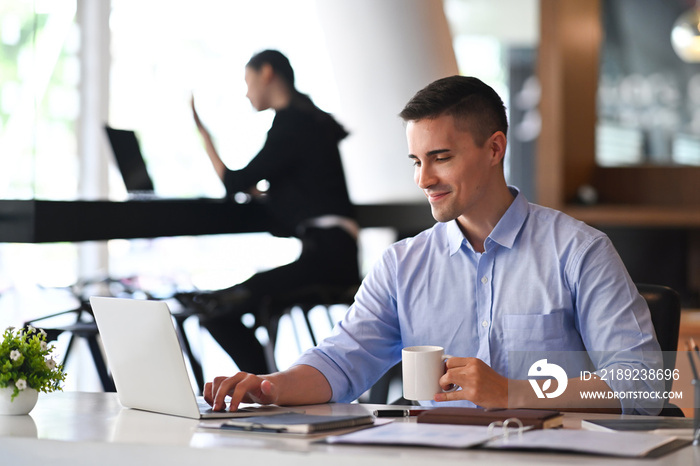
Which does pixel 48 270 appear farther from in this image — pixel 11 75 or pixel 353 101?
pixel 353 101

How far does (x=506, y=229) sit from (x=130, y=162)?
6.47 feet

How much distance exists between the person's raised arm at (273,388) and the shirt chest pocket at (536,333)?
370 millimetres

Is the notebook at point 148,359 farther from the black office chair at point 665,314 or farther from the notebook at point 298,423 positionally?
the black office chair at point 665,314

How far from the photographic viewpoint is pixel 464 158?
1.86 metres

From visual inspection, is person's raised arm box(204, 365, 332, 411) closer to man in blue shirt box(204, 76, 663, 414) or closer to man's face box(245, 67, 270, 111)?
man in blue shirt box(204, 76, 663, 414)

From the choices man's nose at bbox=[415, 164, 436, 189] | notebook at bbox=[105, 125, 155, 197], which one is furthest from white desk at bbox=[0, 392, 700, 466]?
notebook at bbox=[105, 125, 155, 197]

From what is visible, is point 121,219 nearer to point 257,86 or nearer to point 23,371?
point 257,86

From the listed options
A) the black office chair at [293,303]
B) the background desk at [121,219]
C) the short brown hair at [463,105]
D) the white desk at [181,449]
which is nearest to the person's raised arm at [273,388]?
the white desk at [181,449]

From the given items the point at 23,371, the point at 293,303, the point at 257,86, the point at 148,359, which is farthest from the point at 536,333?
the point at 257,86

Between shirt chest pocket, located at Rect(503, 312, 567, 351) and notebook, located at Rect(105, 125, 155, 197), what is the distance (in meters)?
2.00

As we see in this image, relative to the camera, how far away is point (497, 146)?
1.94 m

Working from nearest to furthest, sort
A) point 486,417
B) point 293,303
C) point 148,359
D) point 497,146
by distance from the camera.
A: 1. point 486,417
2. point 148,359
3. point 497,146
4. point 293,303

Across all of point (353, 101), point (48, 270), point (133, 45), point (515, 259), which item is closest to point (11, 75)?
point (48, 270)

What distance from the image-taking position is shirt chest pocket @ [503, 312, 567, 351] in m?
1.77
